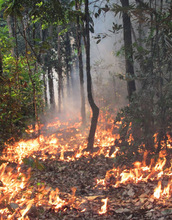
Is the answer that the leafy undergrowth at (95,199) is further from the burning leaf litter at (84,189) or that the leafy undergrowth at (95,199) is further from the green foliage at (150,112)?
the green foliage at (150,112)

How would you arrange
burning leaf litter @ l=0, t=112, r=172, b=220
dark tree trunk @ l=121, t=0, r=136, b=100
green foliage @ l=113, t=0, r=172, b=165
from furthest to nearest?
dark tree trunk @ l=121, t=0, r=136, b=100
green foliage @ l=113, t=0, r=172, b=165
burning leaf litter @ l=0, t=112, r=172, b=220

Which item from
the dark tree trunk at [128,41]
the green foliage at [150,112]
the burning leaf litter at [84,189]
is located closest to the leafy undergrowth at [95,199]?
the burning leaf litter at [84,189]

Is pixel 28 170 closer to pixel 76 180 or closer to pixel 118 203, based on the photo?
pixel 76 180

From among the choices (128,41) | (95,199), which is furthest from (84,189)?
(128,41)

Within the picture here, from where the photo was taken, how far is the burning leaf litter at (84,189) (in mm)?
4316

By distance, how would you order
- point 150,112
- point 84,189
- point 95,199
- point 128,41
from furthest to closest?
point 128,41, point 150,112, point 84,189, point 95,199

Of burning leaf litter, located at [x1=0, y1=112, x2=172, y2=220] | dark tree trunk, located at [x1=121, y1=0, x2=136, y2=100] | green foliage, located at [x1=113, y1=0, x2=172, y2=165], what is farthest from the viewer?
dark tree trunk, located at [x1=121, y1=0, x2=136, y2=100]

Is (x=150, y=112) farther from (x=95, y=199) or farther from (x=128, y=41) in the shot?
(x=128, y=41)

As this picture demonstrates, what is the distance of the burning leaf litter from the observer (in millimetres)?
4316

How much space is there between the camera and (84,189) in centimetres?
605

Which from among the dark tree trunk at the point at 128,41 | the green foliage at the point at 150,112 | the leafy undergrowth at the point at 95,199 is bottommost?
the leafy undergrowth at the point at 95,199

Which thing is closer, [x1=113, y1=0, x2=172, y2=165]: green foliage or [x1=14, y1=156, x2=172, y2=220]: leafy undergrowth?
[x1=14, y1=156, x2=172, y2=220]: leafy undergrowth

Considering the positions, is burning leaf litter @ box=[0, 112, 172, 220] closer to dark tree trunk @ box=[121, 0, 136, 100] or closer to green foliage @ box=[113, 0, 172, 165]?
green foliage @ box=[113, 0, 172, 165]

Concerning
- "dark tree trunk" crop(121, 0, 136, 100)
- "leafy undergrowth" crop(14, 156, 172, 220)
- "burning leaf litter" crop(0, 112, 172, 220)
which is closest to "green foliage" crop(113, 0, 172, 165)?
"burning leaf litter" crop(0, 112, 172, 220)
